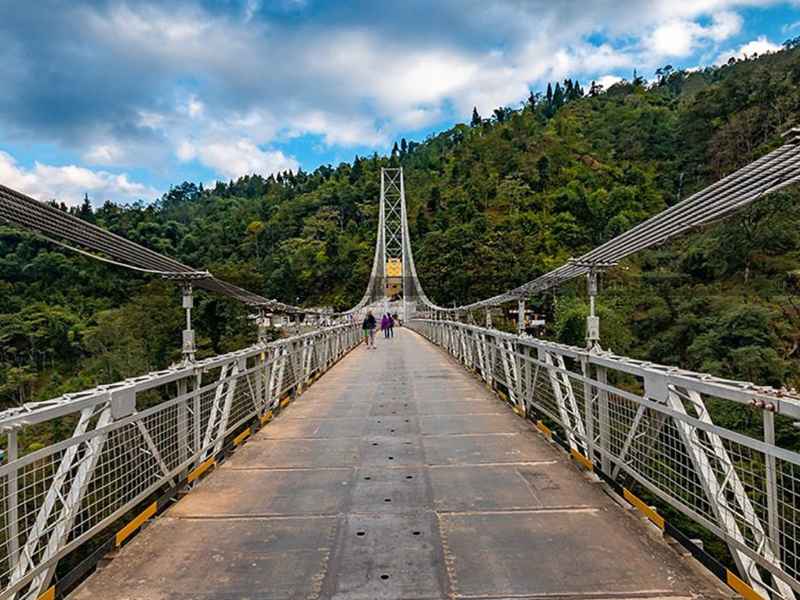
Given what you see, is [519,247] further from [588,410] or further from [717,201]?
[717,201]

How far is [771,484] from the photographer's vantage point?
1.74 m

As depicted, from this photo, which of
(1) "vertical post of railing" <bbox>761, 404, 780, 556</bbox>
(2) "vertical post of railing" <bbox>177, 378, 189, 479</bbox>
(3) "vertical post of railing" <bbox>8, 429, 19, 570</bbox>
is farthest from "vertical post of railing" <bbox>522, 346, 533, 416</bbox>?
(3) "vertical post of railing" <bbox>8, 429, 19, 570</bbox>

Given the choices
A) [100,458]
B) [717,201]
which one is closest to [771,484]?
[717,201]

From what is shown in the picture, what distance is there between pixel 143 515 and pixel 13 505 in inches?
36.8

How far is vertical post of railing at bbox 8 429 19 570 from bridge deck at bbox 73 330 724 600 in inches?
11.6

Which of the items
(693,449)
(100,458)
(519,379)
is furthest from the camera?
(519,379)

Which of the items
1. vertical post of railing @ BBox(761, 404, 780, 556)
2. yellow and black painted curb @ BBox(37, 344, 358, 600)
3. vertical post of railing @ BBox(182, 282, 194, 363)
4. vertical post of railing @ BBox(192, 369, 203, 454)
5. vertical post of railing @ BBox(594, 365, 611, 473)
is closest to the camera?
vertical post of railing @ BBox(761, 404, 780, 556)

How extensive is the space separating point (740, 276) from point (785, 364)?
9577mm

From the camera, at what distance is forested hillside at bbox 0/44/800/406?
22969 millimetres

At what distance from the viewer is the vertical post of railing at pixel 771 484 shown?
1.73 meters

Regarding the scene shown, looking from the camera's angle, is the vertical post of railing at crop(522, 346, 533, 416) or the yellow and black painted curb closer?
the yellow and black painted curb

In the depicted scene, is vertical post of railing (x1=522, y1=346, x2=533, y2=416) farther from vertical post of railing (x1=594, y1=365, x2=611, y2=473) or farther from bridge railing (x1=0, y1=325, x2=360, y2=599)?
bridge railing (x1=0, y1=325, x2=360, y2=599)

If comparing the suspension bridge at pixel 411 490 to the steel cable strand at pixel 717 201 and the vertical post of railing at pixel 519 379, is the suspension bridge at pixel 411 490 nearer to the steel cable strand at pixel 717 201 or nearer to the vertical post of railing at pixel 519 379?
the steel cable strand at pixel 717 201

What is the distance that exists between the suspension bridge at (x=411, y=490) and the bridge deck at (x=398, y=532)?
1 cm
